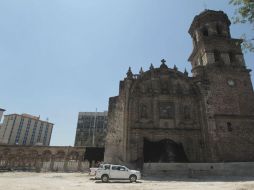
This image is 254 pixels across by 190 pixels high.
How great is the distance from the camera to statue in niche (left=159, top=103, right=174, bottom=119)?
24.9 meters

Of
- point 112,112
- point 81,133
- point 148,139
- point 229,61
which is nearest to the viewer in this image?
point 148,139

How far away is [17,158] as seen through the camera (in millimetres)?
33438

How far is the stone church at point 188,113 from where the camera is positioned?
75.9ft

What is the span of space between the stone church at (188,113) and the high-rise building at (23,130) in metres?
74.6

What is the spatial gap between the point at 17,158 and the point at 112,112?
1931cm

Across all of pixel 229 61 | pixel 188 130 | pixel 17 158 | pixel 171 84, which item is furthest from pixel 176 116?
pixel 17 158

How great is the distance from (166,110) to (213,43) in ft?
38.8

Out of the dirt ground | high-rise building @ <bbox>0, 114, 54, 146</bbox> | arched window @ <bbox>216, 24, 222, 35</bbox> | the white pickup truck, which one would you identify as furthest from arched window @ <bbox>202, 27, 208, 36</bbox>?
high-rise building @ <bbox>0, 114, 54, 146</bbox>

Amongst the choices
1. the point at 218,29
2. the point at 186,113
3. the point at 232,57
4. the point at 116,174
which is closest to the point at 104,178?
the point at 116,174

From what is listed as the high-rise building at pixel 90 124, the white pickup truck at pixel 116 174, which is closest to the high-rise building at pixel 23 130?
the high-rise building at pixel 90 124

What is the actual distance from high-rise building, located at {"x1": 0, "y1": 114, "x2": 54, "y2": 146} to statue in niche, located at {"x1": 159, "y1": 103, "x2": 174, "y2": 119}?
7599 cm

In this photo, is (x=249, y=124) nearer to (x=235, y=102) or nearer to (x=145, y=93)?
(x=235, y=102)

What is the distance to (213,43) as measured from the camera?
28.6m

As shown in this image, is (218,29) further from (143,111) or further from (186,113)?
(143,111)
